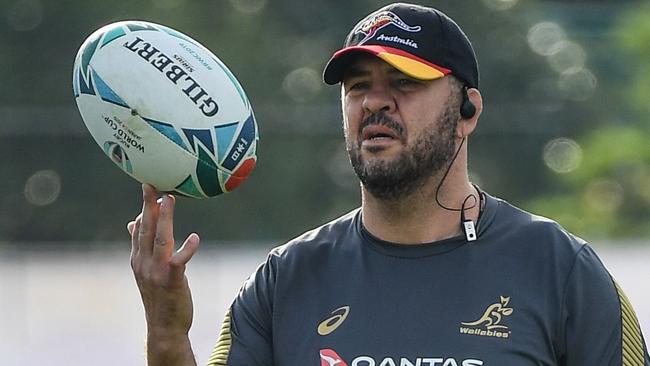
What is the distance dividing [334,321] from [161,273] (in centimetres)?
44

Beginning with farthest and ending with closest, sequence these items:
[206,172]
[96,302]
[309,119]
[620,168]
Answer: [620,168], [309,119], [96,302], [206,172]

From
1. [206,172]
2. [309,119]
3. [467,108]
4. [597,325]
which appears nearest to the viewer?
[597,325]

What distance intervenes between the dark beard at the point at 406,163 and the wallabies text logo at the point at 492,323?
0.35m

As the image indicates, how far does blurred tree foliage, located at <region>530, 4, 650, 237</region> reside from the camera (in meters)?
12.2

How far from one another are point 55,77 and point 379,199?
959cm

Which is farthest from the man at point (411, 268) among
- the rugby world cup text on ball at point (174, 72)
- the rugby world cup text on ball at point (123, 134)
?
the rugby world cup text on ball at point (174, 72)

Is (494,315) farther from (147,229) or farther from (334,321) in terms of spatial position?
(147,229)

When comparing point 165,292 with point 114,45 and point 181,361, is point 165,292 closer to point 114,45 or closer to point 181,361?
point 181,361

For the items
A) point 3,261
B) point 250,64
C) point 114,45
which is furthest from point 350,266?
point 250,64

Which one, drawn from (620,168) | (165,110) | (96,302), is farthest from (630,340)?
(620,168)

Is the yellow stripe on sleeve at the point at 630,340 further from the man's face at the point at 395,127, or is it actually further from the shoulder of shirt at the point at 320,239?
the shoulder of shirt at the point at 320,239

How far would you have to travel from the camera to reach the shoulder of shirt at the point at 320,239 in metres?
3.44

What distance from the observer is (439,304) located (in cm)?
323

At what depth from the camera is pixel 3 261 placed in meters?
10.2
